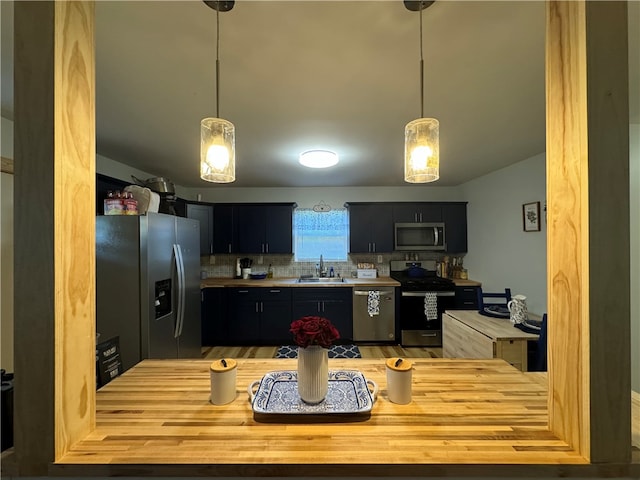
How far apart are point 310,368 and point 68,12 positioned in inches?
53.0

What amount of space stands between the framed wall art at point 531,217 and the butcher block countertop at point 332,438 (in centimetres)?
242

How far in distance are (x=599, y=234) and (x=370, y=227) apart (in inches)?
140

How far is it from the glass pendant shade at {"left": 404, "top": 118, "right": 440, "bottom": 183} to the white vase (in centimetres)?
85

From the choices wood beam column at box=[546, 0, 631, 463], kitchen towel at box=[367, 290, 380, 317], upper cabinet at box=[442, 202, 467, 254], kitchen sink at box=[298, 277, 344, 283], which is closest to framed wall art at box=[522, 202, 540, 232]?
upper cabinet at box=[442, 202, 467, 254]

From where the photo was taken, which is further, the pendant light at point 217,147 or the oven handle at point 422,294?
the oven handle at point 422,294

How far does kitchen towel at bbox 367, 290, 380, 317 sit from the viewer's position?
377 cm

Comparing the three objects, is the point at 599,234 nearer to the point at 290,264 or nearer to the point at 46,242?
the point at 46,242

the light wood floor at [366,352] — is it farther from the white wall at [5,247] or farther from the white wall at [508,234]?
the white wall at [5,247]

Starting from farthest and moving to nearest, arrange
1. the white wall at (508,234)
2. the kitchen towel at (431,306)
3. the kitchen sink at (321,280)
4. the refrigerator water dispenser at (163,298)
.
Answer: the kitchen sink at (321,280) → the kitchen towel at (431,306) → the white wall at (508,234) → the refrigerator water dispenser at (163,298)

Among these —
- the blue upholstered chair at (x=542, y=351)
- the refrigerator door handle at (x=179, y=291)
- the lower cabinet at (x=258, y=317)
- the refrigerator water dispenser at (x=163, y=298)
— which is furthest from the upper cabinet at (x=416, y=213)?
the refrigerator water dispenser at (x=163, y=298)

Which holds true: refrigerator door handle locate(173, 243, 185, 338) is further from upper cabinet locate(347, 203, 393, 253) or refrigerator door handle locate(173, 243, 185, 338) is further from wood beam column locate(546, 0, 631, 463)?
wood beam column locate(546, 0, 631, 463)

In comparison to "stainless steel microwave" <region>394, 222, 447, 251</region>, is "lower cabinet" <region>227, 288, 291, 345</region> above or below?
below

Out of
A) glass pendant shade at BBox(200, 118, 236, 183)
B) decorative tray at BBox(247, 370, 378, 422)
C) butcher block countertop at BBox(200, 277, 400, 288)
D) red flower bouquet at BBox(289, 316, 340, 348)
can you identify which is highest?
glass pendant shade at BBox(200, 118, 236, 183)

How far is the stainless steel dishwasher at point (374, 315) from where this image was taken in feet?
12.4
